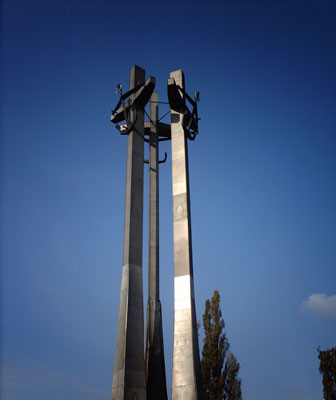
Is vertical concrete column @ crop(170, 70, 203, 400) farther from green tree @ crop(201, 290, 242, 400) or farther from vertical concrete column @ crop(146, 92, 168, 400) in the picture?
green tree @ crop(201, 290, 242, 400)

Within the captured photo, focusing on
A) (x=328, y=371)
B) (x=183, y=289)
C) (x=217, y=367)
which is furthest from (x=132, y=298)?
(x=328, y=371)

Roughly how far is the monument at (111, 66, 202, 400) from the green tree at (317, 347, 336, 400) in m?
16.8

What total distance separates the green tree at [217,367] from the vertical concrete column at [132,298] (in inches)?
412

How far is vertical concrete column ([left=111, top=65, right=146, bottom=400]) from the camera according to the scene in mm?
16234

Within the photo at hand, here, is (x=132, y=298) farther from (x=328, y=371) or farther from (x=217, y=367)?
(x=328, y=371)

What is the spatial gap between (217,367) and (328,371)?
987 centimetres

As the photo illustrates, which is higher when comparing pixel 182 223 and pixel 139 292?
pixel 182 223

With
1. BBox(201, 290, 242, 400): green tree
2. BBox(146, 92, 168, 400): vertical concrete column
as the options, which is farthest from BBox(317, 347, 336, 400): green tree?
BBox(146, 92, 168, 400): vertical concrete column

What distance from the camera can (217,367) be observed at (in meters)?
26.3

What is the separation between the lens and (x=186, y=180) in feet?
67.0

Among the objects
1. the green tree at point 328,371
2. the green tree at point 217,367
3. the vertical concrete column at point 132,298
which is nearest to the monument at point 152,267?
the vertical concrete column at point 132,298

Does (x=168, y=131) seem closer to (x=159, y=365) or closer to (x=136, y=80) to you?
(x=136, y=80)

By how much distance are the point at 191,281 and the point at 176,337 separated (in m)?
2.17

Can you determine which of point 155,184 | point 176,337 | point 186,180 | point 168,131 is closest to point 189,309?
point 176,337
